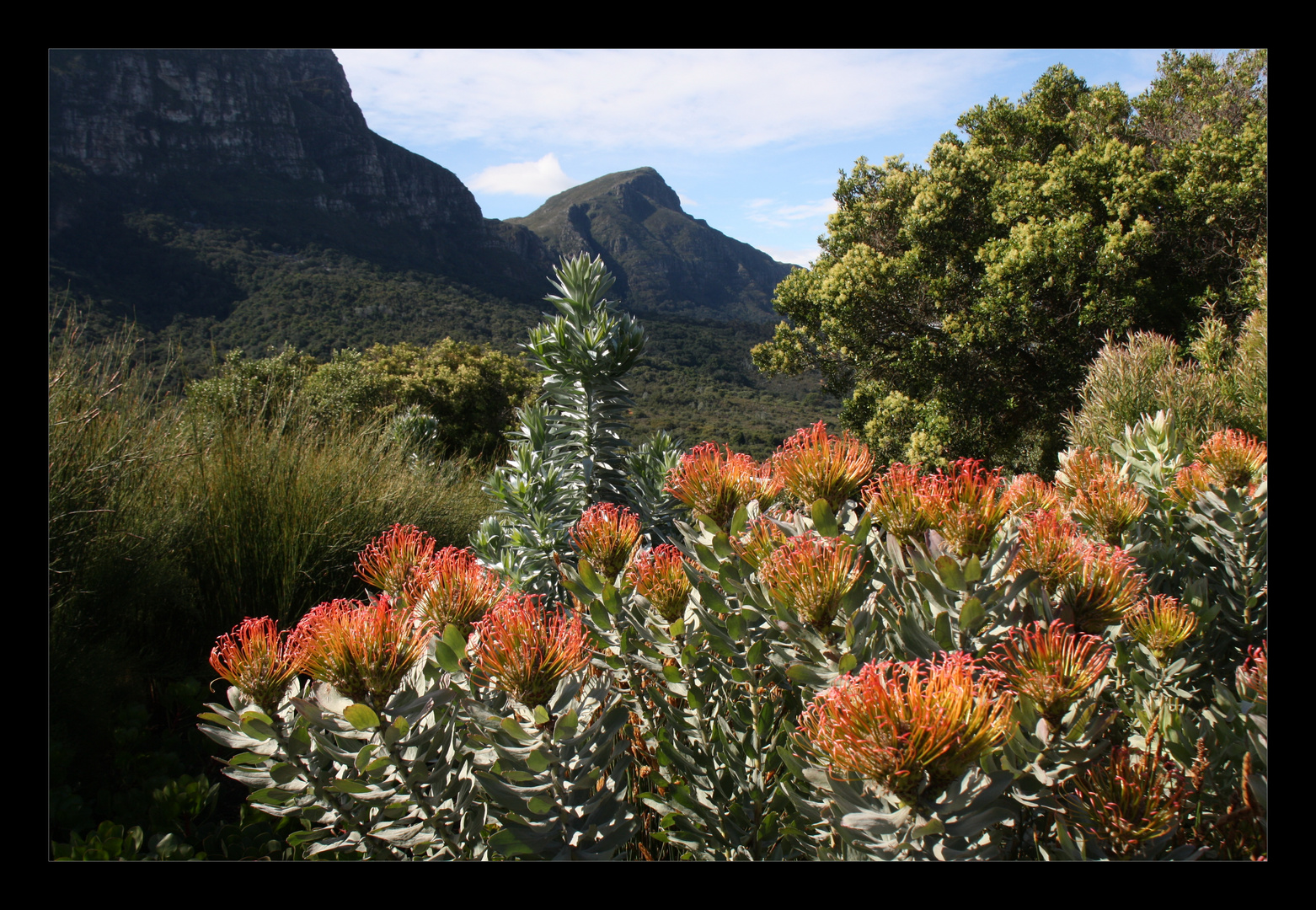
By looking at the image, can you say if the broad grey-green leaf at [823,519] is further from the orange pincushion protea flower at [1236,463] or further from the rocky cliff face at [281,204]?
the rocky cliff face at [281,204]

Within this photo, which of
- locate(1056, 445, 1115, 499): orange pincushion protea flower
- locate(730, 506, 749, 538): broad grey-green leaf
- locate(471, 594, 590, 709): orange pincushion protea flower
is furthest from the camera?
locate(1056, 445, 1115, 499): orange pincushion protea flower

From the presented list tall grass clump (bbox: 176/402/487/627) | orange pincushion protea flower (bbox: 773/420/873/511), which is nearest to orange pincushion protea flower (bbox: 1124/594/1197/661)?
orange pincushion protea flower (bbox: 773/420/873/511)

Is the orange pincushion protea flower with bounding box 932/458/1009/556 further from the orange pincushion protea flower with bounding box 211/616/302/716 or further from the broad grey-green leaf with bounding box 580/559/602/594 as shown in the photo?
the orange pincushion protea flower with bounding box 211/616/302/716

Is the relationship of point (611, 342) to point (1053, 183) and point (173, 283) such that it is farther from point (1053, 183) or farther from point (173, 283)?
point (173, 283)

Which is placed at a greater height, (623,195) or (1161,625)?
(623,195)

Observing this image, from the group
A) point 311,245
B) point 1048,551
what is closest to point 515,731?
point 1048,551

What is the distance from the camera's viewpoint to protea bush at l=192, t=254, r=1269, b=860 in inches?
40.1

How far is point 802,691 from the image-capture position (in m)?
1.43

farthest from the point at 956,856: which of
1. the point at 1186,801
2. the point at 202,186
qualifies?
the point at 202,186

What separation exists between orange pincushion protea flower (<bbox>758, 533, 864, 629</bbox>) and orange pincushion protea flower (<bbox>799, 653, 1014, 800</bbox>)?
21 cm

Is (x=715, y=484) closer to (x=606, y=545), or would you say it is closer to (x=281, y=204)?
(x=606, y=545)

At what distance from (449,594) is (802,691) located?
2.74 ft
